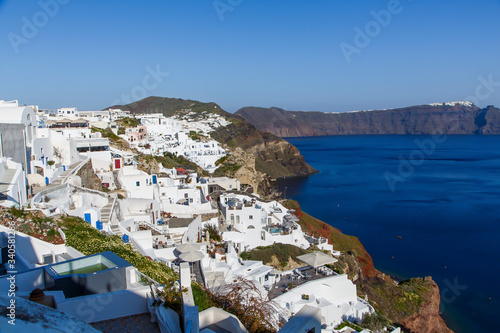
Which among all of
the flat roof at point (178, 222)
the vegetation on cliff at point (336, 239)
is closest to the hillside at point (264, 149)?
the vegetation on cliff at point (336, 239)

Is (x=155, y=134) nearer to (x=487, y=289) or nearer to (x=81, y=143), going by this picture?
(x=81, y=143)

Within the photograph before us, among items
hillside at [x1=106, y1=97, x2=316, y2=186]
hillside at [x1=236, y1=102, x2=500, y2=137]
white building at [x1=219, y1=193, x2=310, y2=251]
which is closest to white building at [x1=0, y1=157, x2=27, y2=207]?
white building at [x1=219, y1=193, x2=310, y2=251]

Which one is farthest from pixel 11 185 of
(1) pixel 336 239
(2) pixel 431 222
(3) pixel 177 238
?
(2) pixel 431 222

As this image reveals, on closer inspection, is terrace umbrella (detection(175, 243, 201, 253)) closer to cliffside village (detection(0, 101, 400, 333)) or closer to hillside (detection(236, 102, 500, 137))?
cliffside village (detection(0, 101, 400, 333))

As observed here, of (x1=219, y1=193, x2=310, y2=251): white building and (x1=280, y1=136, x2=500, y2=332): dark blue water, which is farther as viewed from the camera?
(x1=280, y1=136, x2=500, y2=332): dark blue water

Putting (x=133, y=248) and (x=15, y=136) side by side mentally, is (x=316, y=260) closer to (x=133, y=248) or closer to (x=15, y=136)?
(x=133, y=248)
